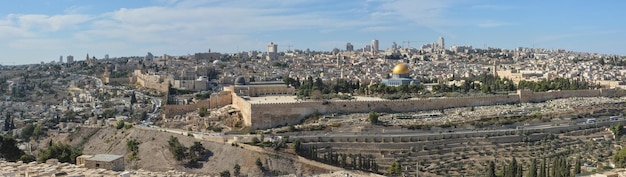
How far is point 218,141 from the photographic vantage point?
2681 centimetres

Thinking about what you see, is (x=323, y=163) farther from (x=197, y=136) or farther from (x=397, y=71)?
(x=397, y=71)

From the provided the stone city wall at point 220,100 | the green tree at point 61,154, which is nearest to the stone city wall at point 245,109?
the stone city wall at point 220,100

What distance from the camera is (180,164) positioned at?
25094 millimetres

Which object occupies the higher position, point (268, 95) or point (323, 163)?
point (268, 95)

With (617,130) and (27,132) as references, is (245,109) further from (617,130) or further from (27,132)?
(617,130)

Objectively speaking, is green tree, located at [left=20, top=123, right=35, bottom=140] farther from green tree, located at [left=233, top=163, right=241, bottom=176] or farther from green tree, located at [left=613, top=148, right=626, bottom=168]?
green tree, located at [left=613, top=148, right=626, bottom=168]

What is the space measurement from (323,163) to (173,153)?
5.98 meters

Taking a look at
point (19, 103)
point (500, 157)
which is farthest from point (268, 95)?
point (19, 103)

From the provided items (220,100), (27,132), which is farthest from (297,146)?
(27,132)

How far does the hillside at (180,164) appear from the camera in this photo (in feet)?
80.4

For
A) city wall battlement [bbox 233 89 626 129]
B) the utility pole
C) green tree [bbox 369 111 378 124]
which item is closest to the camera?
the utility pole

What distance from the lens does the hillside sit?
24.5m

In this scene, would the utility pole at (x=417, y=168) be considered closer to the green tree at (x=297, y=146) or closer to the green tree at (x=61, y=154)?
the green tree at (x=297, y=146)

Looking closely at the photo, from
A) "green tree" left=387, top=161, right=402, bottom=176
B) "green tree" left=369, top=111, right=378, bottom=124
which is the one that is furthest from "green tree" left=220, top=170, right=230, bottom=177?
"green tree" left=369, top=111, right=378, bottom=124
